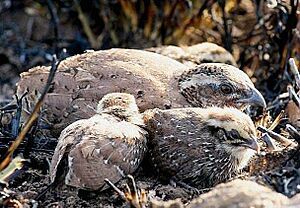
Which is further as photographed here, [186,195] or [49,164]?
[49,164]

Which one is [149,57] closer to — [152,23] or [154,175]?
[154,175]

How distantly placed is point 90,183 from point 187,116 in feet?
2.38

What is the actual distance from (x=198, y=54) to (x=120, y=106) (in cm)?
199

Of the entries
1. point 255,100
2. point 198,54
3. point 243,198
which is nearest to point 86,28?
point 198,54

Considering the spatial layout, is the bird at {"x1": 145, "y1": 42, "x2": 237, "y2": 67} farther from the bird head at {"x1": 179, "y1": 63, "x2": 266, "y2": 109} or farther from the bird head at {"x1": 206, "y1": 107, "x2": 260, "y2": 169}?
the bird head at {"x1": 206, "y1": 107, "x2": 260, "y2": 169}

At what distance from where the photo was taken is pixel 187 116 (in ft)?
17.3

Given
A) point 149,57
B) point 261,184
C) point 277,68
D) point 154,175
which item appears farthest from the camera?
point 277,68

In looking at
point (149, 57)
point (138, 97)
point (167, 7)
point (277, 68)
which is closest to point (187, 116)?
point (138, 97)

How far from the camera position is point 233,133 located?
511cm

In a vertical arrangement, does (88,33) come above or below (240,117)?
below

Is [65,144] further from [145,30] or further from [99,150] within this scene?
[145,30]

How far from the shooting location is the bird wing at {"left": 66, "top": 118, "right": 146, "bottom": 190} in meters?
4.95

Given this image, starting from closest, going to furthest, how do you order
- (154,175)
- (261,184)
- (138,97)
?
(261,184) < (154,175) < (138,97)

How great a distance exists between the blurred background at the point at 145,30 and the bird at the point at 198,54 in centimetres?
54
